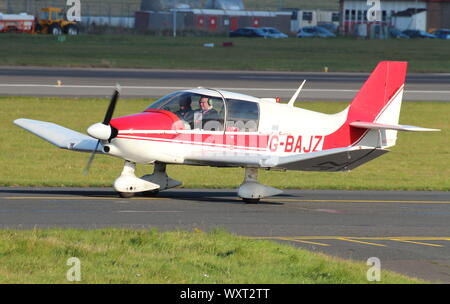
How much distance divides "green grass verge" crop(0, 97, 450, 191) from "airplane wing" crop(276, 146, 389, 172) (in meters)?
3.80

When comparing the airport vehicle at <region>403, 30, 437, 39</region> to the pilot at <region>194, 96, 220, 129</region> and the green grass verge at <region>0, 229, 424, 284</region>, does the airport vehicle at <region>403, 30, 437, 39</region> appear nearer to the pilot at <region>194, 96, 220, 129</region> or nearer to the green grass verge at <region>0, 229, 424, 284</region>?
the pilot at <region>194, 96, 220, 129</region>

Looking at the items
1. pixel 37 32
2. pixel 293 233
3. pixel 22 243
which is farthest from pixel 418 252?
pixel 37 32

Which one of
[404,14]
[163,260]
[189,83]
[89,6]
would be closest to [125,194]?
[163,260]

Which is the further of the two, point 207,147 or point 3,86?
point 3,86

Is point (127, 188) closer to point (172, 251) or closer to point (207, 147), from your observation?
point (207, 147)

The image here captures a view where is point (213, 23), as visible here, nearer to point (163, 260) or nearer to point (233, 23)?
point (233, 23)

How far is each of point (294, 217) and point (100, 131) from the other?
4178mm

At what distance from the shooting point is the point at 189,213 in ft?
57.1

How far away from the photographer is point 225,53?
72.9m

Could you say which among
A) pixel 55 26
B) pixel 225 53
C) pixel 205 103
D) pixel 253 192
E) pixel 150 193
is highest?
pixel 205 103

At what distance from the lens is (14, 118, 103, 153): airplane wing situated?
19969 millimetres

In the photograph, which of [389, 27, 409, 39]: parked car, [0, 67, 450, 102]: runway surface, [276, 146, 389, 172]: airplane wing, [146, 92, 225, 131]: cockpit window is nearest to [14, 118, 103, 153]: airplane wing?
[146, 92, 225, 131]: cockpit window
